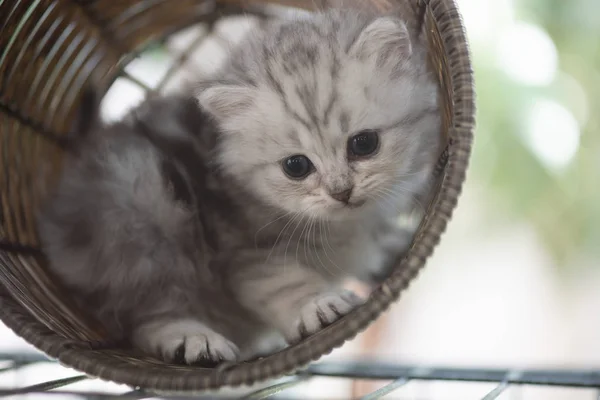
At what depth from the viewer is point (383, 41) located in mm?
1164

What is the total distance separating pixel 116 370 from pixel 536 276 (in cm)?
183

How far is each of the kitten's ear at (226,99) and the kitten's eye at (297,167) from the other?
14 centimetres

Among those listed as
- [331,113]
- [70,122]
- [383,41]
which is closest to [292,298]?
[331,113]

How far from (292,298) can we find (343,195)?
0.71ft

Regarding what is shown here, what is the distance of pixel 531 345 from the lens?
2.41 m

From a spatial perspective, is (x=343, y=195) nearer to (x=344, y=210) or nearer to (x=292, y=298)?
(x=344, y=210)

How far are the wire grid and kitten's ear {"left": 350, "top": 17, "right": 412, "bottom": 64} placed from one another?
2.06 feet

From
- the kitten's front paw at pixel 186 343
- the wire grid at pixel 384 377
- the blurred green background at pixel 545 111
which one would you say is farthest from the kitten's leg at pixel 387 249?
the blurred green background at pixel 545 111

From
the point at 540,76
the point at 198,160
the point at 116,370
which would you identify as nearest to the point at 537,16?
the point at 540,76

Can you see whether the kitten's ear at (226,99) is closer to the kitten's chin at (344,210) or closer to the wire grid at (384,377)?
the kitten's chin at (344,210)

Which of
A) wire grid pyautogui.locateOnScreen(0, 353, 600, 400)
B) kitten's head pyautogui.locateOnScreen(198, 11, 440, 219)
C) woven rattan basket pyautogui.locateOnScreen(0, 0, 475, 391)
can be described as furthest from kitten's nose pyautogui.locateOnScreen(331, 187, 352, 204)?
wire grid pyautogui.locateOnScreen(0, 353, 600, 400)

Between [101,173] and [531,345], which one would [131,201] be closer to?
[101,173]

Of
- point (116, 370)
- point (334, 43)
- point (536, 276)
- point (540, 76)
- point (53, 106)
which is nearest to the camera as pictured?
point (116, 370)

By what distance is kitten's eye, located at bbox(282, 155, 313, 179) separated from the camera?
1189 mm
